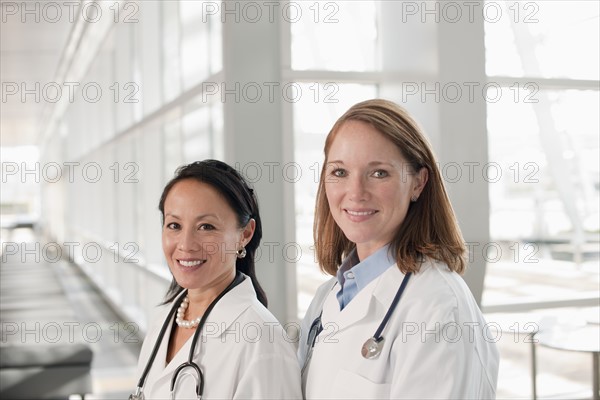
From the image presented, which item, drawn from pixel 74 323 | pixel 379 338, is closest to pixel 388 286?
pixel 379 338

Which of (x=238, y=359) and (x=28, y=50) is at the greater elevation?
(x=28, y=50)

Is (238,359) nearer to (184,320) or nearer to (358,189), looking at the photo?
(184,320)

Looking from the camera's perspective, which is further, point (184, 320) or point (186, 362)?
point (184, 320)

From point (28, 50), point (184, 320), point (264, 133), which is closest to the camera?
Result: point (184, 320)

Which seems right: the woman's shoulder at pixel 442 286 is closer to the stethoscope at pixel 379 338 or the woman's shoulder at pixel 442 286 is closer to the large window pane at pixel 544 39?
the stethoscope at pixel 379 338

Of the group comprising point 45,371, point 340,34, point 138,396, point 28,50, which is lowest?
point 45,371

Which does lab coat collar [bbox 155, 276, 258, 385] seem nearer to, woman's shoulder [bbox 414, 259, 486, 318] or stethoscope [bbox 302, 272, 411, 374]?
stethoscope [bbox 302, 272, 411, 374]

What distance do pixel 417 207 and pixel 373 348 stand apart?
33 cm

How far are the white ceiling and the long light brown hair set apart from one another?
4962 millimetres

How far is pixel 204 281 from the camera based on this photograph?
160 centimetres

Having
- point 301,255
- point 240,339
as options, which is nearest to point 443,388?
point 240,339

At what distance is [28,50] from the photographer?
787 centimetres

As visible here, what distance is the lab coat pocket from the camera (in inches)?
52.0

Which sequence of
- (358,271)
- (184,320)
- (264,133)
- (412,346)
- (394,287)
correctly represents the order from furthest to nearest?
(264,133) → (184,320) → (358,271) → (394,287) → (412,346)
